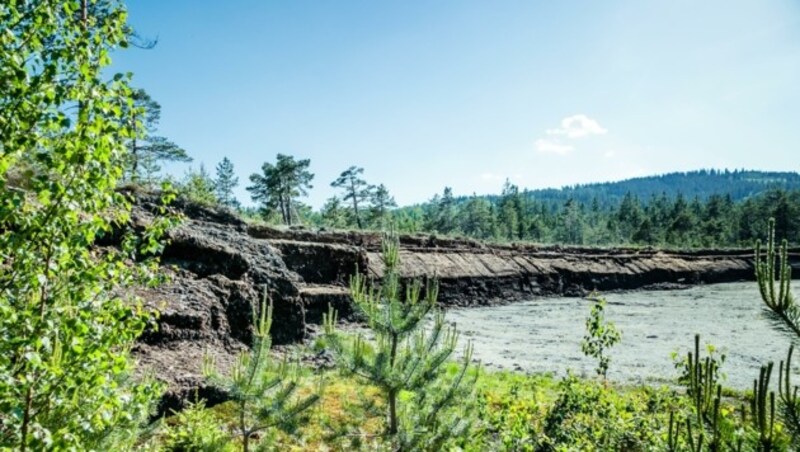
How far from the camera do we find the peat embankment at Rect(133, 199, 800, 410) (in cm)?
797

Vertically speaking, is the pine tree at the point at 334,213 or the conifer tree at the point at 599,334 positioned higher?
the pine tree at the point at 334,213

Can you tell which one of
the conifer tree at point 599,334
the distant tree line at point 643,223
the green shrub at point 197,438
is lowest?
the green shrub at point 197,438

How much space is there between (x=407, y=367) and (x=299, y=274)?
11377 mm

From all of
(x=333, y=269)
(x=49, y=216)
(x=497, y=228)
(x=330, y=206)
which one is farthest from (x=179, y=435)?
(x=497, y=228)

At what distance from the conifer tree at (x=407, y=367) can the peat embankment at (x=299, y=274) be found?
2.12 meters

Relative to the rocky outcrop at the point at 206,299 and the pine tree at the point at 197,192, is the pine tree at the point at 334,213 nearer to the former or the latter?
the pine tree at the point at 197,192

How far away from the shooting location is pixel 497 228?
85062 mm

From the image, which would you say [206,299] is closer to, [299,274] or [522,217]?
[299,274]

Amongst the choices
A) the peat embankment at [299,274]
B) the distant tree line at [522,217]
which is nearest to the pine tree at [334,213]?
the distant tree line at [522,217]

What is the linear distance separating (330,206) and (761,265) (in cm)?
6818

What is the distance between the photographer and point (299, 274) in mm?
16016

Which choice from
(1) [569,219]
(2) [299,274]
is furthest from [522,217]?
(2) [299,274]

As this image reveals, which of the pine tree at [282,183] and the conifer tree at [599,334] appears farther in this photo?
the pine tree at [282,183]

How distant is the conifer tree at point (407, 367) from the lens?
5.10 metres
